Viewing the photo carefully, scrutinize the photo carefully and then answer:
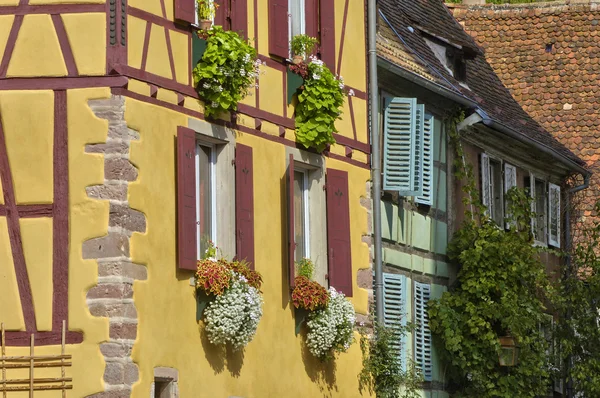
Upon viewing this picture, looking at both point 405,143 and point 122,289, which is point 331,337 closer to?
point 122,289

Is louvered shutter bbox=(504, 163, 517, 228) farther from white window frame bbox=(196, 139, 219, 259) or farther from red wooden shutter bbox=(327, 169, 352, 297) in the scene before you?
white window frame bbox=(196, 139, 219, 259)

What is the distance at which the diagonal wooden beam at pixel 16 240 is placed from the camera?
46.5ft

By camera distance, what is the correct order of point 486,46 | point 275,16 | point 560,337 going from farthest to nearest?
point 486,46 → point 560,337 → point 275,16

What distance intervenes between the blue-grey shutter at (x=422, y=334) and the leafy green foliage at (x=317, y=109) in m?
4.76

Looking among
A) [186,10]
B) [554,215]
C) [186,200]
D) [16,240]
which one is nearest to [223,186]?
[186,200]

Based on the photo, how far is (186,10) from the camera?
15422 millimetres

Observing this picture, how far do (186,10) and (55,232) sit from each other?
2.48 meters

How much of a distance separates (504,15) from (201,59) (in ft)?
57.7

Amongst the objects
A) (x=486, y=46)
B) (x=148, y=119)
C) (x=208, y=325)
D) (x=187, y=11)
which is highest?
(x=486, y=46)

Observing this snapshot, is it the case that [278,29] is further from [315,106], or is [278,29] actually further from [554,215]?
[554,215]

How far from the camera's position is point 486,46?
106 ft

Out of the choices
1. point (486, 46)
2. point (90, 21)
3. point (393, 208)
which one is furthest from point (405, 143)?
point (486, 46)

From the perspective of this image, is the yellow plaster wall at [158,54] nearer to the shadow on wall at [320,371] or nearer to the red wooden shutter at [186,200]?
the red wooden shutter at [186,200]

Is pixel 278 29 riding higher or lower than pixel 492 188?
higher
